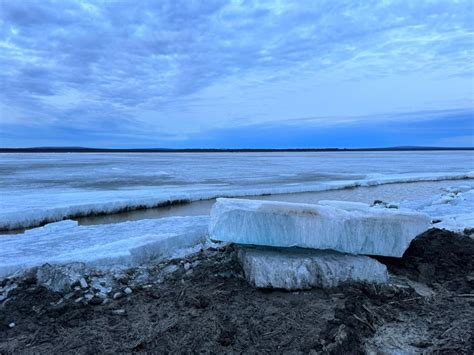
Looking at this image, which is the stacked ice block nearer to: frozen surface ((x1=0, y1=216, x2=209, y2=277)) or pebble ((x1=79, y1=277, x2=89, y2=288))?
pebble ((x1=79, y1=277, x2=89, y2=288))

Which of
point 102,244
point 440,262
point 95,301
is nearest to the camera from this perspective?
point 95,301

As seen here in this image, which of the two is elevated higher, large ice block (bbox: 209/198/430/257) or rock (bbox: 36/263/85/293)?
large ice block (bbox: 209/198/430/257)

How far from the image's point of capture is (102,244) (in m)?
6.89

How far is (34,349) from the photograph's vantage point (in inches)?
133

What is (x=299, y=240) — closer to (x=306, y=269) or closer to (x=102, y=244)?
(x=306, y=269)

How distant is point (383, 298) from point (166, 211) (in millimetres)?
9071

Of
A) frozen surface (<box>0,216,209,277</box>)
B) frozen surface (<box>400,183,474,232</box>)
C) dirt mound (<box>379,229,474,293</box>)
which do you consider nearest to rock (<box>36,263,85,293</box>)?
frozen surface (<box>0,216,209,277</box>)

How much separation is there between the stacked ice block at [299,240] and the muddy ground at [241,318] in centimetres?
18

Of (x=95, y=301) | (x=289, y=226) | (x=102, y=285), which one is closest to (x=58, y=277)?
(x=102, y=285)

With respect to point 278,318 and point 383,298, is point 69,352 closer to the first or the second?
point 278,318

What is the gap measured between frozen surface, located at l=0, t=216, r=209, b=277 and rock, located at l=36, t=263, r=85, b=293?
583mm

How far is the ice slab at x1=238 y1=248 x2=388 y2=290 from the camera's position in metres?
4.41

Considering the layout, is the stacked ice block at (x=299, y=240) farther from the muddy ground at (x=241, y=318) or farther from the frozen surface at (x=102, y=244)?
the frozen surface at (x=102, y=244)

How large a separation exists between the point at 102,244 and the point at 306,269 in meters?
3.97
